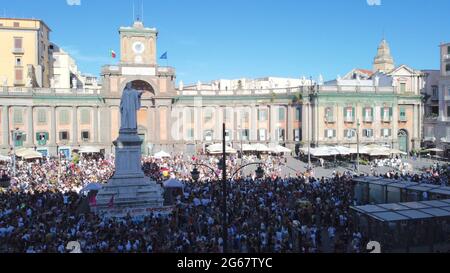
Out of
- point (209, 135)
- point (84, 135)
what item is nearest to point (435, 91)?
point (209, 135)

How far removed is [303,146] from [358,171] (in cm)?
1423

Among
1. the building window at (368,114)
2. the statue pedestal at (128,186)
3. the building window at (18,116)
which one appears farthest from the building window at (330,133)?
the building window at (18,116)

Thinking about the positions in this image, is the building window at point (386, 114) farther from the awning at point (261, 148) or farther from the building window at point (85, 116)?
the building window at point (85, 116)

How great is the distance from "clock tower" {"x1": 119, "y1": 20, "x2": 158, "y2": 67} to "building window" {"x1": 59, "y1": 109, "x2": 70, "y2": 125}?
374 inches

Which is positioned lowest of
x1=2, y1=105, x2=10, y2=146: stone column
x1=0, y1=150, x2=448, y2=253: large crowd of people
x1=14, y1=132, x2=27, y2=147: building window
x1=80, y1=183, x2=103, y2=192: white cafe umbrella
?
x1=0, y1=150, x2=448, y2=253: large crowd of people

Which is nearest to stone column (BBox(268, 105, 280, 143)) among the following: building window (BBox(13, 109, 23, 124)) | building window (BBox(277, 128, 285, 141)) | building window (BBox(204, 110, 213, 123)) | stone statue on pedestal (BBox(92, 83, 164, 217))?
building window (BBox(277, 128, 285, 141))

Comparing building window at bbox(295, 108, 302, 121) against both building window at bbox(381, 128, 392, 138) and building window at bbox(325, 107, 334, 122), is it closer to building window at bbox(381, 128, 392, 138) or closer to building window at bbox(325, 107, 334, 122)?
building window at bbox(325, 107, 334, 122)

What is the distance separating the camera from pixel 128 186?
26344 mm

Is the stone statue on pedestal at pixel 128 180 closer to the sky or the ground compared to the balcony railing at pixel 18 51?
closer to the ground

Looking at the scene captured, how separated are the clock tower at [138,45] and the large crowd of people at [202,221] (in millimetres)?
25045

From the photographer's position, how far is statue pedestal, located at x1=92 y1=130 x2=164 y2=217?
84.4 feet

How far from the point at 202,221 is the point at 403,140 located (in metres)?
46.0

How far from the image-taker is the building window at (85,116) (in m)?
56.4

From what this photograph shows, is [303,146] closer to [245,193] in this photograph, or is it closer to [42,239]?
[245,193]
